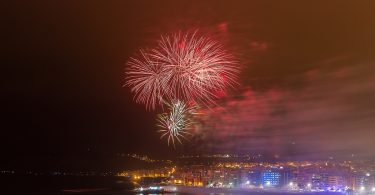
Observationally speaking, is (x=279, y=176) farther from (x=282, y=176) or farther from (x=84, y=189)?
(x=84, y=189)

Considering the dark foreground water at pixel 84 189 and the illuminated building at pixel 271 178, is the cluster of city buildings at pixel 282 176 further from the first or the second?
the dark foreground water at pixel 84 189

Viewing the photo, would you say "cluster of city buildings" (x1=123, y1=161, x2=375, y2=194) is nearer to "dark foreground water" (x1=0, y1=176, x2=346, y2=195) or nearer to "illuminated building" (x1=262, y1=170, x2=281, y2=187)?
"illuminated building" (x1=262, y1=170, x2=281, y2=187)

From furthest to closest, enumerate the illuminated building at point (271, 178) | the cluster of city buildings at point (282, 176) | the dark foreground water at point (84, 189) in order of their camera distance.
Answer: the illuminated building at point (271, 178), the dark foreground water at point (84, 189), the cluster of city buildings at point (282, 176)

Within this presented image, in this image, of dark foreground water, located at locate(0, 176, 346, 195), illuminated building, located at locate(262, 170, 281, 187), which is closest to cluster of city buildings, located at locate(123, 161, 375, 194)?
illuminated building, located at locate(262, 170, 281, 187)

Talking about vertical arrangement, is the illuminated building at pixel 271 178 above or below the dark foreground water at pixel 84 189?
above

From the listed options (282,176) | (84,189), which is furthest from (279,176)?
(84,189)

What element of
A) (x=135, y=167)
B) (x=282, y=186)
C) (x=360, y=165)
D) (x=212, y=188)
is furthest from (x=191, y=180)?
(x=135, y=167)

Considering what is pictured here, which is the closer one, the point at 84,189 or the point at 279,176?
the point at 279,176

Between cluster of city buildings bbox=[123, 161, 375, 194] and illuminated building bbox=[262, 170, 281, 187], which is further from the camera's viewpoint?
illuminated building bbox=[262, 170, 281, 187]

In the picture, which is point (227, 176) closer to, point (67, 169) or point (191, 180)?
point (191, 180)

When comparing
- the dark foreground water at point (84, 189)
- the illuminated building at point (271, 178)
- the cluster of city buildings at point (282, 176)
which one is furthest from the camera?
the illuminated building at point (271, 178)

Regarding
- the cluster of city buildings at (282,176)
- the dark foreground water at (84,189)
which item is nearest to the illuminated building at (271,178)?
the cluster of city buildings at (282,176)

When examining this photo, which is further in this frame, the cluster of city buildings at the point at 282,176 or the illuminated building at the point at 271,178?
the illuminated building at the point at 271,178
